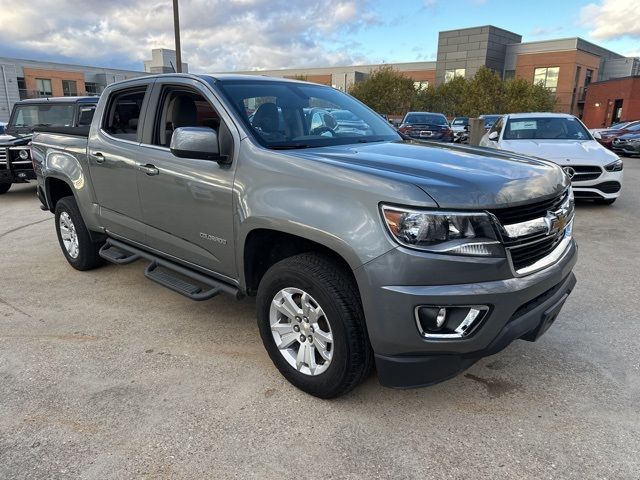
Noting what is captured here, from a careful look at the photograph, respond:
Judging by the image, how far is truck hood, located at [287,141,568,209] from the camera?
7.82 feet

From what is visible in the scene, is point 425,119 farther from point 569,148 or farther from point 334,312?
point 334,312

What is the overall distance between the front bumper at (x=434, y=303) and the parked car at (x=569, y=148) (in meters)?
5.68

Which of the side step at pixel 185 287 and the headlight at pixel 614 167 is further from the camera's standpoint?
the headlight at pixel 614 167

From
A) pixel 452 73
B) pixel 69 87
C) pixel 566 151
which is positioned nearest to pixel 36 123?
pixel 566 151

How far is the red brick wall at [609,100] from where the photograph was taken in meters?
39.8

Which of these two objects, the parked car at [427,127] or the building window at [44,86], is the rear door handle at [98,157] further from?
the building window at [44,86]

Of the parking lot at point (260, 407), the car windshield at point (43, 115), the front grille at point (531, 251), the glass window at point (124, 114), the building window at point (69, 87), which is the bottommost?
the parking lot at point (260, 407)

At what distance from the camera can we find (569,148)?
809cm

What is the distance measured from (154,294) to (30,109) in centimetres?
793

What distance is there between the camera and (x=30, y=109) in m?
10.4

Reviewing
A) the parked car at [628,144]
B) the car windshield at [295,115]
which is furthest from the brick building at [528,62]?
the car windshield at [295,115]

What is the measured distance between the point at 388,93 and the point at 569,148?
3992 cm

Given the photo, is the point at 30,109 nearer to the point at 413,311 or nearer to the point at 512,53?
the point at 413,311

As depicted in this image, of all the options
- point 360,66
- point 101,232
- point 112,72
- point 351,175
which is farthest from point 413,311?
point 360,66
